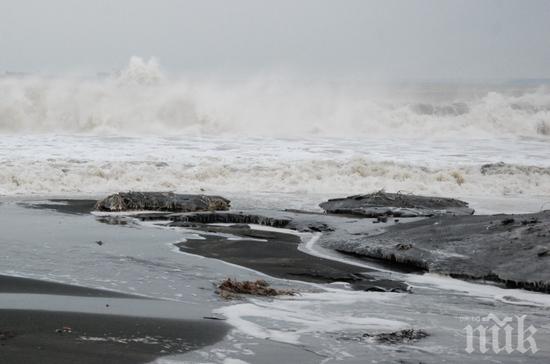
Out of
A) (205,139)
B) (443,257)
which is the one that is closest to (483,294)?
(443,257)

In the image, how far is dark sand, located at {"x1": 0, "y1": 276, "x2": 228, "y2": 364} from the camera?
465 centimetres

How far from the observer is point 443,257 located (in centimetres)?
792

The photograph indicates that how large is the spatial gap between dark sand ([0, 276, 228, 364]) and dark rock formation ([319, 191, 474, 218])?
19.2ft

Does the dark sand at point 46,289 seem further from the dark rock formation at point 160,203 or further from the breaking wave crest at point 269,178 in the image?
the breaking wave crest at point 269,178

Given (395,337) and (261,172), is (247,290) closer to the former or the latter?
(395,337)

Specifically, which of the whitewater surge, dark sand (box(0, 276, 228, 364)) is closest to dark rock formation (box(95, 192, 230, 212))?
the whitewater surge

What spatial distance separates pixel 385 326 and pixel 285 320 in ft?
2.32

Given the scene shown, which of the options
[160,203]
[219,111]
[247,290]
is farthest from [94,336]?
[219,111]

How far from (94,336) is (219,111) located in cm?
2833

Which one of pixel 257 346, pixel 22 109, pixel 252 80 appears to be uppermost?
pixel 252 80

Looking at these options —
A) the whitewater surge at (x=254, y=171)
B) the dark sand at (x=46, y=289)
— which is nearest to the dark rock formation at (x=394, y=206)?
the whitewater surge at (x=254, y=171)

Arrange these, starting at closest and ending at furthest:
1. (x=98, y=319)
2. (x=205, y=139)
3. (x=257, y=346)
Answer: (x=257, y=346), (x=98, y=319), (x=205, y=139)

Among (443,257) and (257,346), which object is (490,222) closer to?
(443,257)

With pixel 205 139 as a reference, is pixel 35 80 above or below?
above
